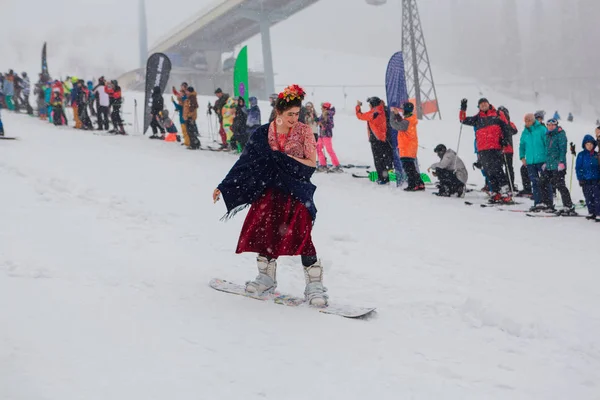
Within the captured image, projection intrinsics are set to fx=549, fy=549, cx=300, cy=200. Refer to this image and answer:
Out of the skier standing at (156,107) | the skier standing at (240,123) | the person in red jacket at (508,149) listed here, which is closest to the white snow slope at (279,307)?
the person in red jacket at (508,149)

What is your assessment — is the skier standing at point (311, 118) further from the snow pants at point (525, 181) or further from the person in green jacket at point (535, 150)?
the snow pants at point (525, 181)

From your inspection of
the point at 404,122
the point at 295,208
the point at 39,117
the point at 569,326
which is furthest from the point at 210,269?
the point at 39,117

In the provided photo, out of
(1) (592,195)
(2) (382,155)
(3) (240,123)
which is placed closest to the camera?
(1) (592,195)

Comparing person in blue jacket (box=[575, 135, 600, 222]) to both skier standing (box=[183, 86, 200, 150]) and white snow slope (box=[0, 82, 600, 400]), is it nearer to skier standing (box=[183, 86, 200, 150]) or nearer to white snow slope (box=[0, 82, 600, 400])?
white snow slope (box=[0, 82, 600, 400])

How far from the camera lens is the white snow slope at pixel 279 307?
288 centimetres

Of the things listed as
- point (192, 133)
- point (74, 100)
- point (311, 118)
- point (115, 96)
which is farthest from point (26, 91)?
point (311, 118)

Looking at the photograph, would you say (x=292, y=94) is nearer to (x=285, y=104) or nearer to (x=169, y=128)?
(x=285, y=104)

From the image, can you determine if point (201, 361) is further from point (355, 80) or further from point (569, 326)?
point (355, 80)

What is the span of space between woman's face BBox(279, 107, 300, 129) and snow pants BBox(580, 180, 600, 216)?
249 inches

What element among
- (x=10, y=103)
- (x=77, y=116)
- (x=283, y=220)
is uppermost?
(x=10, y=103)

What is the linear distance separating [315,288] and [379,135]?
7.88 m

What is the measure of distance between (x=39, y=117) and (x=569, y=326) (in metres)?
20.2

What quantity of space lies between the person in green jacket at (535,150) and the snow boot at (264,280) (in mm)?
6507

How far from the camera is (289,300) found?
4246 millimetres
